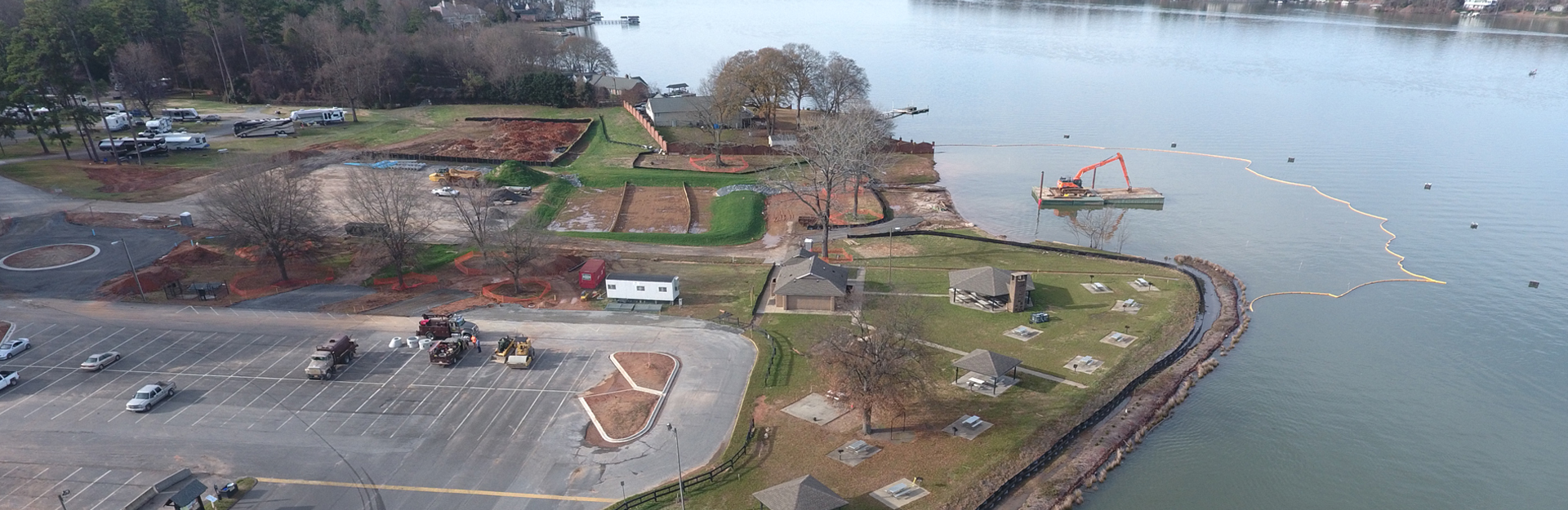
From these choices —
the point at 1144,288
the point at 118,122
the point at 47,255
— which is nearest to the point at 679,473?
the point at 1144,288

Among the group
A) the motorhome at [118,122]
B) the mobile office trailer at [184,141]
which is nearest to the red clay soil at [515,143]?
the mobile office trailer at [184,141]

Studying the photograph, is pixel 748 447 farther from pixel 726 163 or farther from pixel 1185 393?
pixel 726 163

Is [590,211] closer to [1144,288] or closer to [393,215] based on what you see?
[393,215]

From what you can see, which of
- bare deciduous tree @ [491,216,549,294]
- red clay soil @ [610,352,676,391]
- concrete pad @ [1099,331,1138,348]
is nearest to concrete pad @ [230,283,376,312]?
bare deciduous tree @ [491,216,549,294]

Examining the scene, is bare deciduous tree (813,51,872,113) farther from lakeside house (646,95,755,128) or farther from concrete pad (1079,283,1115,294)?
concrete pad (1079,283,1115,294)

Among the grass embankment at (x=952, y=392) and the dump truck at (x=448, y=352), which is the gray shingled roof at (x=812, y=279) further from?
the dump truck at (x=448, y=352)
